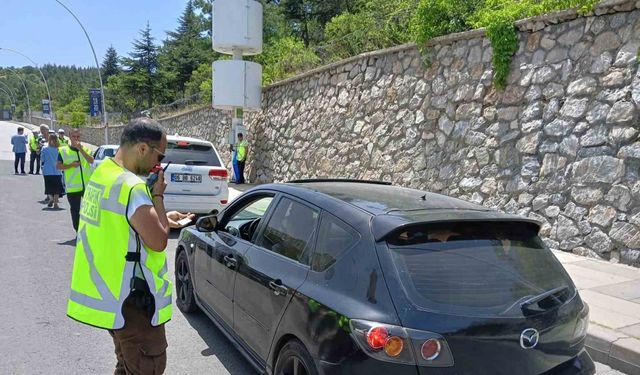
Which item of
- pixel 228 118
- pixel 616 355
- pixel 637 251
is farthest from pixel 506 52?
pixel 228 118

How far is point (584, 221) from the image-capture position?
6.87m

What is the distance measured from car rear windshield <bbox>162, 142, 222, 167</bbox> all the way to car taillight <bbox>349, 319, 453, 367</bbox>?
23.4 ft

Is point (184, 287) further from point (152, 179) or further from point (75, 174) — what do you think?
point (75, 174)

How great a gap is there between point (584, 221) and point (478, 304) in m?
5.33

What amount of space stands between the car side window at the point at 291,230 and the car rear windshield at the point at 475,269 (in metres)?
0.68

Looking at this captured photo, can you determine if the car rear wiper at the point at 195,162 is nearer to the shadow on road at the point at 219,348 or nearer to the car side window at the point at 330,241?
the shadow on road at the point at 219,348

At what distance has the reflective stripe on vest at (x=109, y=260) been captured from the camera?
2383 mm

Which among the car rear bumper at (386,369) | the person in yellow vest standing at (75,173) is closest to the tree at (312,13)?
the person in yellow vest standing at (75,173)

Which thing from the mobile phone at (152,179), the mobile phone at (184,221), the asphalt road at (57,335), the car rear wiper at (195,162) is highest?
the mobile phone at (152,179)

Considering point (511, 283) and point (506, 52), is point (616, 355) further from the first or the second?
point (506, 52)

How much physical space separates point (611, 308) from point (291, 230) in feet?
11.7

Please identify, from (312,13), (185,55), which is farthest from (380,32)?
(185,55)

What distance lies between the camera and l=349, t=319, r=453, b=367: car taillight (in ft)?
7.29

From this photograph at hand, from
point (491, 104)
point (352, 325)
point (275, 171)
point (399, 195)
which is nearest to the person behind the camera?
point (352, 325)
